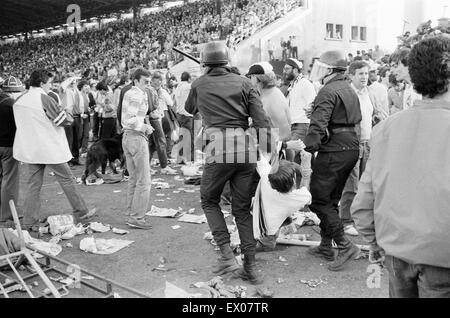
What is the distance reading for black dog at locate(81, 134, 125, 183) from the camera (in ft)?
27.4

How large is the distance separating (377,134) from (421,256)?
2.00ft

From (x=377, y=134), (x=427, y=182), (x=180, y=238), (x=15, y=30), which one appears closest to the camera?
(x=427, y=182)

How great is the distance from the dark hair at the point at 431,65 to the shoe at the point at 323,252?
272cm

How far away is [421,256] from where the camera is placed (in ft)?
6.70

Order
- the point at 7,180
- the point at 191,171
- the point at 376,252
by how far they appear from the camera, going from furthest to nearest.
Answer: the point at 191,171 < the point at 7,180 < the point at 376,252

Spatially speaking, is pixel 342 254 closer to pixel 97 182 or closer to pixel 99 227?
pixel 99 227

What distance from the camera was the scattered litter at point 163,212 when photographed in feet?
20.5

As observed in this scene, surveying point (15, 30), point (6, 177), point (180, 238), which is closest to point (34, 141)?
point (6, 177)

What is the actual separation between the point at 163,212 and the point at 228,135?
8.59 ft

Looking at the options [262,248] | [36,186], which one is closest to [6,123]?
[36,186]

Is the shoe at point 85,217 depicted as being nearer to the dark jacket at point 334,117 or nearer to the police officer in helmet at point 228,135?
the police officer in helmet at point 228,135

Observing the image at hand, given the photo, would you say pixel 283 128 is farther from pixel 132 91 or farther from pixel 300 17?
pixel 300 17

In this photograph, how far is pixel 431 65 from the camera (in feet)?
6.89

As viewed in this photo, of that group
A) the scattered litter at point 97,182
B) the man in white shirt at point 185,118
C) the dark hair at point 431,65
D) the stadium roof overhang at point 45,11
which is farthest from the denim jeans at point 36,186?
the stadium roof overhang at point 45,11
